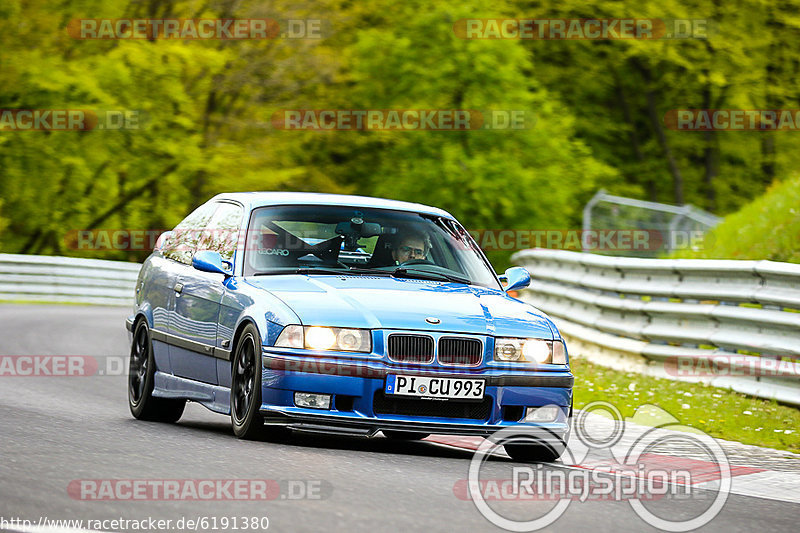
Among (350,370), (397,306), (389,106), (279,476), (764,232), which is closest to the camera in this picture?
(279,476)

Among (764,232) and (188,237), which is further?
(764,232)

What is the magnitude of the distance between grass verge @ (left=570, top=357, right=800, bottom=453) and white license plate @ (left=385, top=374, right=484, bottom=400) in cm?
279

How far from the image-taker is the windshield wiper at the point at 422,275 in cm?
939

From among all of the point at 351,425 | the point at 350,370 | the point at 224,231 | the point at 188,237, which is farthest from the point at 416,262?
the point at 188,237

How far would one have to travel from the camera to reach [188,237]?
1057 cm

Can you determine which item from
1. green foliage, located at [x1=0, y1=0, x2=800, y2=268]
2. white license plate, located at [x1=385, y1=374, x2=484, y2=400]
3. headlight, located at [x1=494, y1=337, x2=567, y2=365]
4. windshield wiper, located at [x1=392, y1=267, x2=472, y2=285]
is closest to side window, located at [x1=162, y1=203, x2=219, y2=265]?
windshield wiper, located at [x1=392, y1=267, x2=472, y2=285]

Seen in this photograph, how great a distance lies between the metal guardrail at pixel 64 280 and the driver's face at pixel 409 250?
21080 mm

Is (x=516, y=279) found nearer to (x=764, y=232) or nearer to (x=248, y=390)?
(x=248, y=390)

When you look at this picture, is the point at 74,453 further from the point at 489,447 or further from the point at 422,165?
the point at 422,165

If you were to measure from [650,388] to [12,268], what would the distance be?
19.6 meters

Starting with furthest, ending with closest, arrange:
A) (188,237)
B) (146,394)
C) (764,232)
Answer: (764,232) < (188,237) < (146,394)

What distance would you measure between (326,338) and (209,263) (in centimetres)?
135

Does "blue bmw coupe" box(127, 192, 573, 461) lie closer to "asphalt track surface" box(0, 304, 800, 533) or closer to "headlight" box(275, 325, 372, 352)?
"headlight" box(275, 325, 372, 352)

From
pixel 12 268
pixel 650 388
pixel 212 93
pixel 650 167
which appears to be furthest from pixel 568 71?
pixel 650 388
